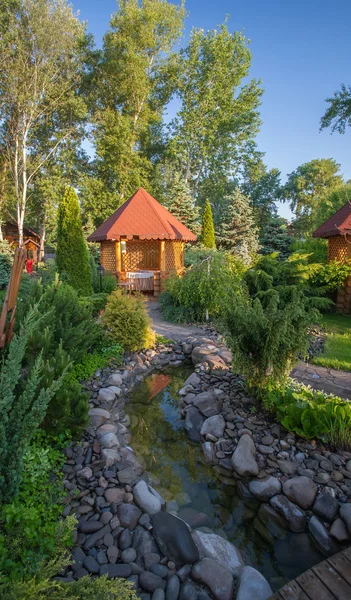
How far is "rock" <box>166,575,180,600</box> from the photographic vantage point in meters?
2.12

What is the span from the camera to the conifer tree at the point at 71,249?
9.26m

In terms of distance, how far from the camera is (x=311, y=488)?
2977mm

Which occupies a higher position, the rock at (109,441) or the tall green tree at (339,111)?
the tall green tree at (339,111)

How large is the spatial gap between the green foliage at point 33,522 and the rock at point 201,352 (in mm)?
3517

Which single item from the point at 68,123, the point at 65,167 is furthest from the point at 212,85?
the point at 65,167

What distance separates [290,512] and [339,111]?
11.2 metres

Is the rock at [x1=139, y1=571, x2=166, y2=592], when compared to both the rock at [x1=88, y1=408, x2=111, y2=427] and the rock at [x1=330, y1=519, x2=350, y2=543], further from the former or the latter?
the rock at [x1=88, y1=408, x2=111, y2=427]

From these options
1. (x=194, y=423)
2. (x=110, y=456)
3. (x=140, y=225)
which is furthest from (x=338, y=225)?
(x=110, y=456)

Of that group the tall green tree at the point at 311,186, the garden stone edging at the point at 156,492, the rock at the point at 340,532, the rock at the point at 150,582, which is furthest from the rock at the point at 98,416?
the tall green tree at the point at 311,186

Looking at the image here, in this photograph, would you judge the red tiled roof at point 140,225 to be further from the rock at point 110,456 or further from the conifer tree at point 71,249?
the rock at point 110,456

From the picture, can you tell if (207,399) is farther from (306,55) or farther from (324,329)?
(306,55)

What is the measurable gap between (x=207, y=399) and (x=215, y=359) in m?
1.27

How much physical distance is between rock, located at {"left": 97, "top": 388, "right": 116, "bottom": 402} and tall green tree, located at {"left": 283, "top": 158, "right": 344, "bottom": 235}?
3153 cm

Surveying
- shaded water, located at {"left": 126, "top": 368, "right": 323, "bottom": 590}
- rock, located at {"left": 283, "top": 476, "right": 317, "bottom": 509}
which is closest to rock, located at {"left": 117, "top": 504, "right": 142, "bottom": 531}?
shaded water, located at {"left": 126, "top": 368, "right": 323, "bottom": 590}
